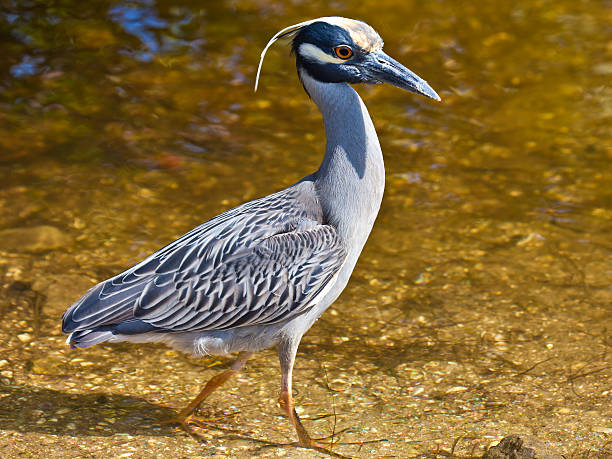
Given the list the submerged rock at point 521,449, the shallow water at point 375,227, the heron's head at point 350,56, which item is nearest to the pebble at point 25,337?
the shallow water at point 375,227

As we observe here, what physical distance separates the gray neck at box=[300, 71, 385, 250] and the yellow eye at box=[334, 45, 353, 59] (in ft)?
0.66

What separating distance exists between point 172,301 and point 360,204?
1.32 m

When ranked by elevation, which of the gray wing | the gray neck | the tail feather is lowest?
the tail feather

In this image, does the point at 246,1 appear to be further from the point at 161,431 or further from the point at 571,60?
the point at 161,431

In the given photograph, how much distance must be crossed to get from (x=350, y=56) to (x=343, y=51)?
0.18 ft

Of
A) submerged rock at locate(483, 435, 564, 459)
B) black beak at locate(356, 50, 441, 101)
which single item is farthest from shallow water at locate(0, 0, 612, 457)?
black beak at locate(356, 50, 441, 101)

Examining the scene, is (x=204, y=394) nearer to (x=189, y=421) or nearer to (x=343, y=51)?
(x=189, y=421)

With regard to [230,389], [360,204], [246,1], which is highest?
[360,204]

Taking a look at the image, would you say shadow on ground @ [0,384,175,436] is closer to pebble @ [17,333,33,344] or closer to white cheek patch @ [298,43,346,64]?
pebble @ [17,333,33,344]

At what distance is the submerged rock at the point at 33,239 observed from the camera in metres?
7.22

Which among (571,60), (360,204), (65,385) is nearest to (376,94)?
(571,60)

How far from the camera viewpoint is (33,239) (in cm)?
736

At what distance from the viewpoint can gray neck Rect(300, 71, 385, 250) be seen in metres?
5.12

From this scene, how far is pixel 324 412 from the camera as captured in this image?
554cm
